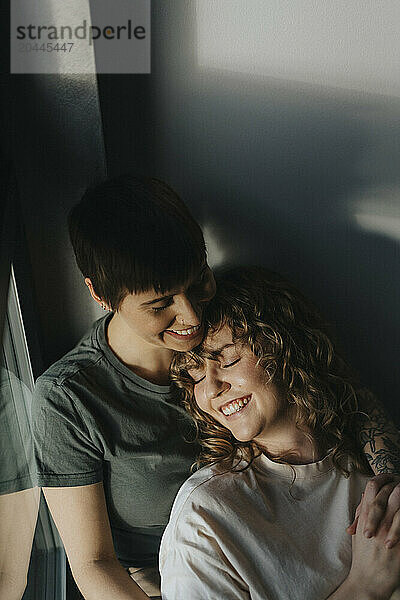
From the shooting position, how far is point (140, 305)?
70cm

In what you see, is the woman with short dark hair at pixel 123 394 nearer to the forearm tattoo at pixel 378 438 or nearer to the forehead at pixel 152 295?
the forehead at pixel 152 295

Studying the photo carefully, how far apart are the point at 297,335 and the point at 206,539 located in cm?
25

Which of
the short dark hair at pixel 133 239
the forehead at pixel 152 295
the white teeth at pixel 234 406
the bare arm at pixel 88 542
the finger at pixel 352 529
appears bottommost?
the bare arm at pixel 88 542

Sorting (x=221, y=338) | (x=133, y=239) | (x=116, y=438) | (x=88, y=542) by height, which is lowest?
(x=88, y=542)

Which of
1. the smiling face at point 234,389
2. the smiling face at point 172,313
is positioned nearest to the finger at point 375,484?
the smiling face at point 234,389

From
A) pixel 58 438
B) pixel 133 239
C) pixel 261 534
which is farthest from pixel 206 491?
pixel 133 239

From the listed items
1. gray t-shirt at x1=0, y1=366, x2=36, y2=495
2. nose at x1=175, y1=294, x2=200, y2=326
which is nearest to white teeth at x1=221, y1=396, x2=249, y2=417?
nose at x1=175, y1=294, x2=200, y2=326

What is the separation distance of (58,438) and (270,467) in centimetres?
24

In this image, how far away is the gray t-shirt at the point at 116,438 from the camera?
77cm

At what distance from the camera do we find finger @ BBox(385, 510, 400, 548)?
73 centimetres

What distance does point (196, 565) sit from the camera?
2.26 feet

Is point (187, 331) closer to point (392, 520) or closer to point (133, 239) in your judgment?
point (133, 239)

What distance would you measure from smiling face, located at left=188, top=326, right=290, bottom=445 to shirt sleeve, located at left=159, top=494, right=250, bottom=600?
0.11 metres

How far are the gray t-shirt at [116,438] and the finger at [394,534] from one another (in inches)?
9.2
